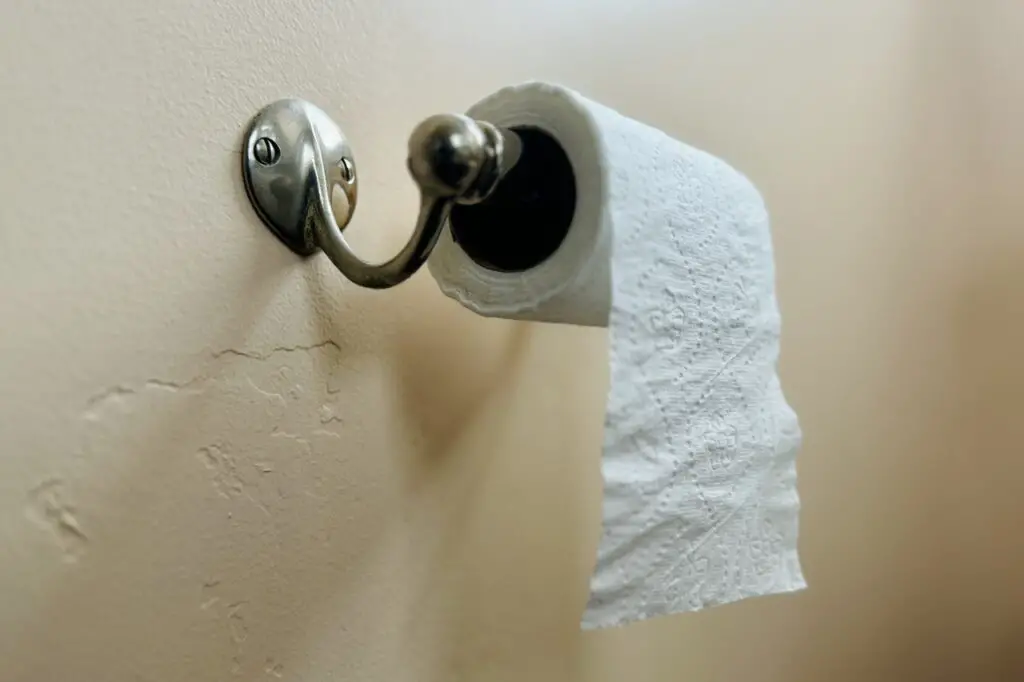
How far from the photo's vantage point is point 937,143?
94 cm

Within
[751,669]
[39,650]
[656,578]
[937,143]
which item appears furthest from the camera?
[937,143]

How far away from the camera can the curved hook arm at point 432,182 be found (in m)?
0.31

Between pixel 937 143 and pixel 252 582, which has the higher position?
pixel 937 143

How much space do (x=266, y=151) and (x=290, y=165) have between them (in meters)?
0.01

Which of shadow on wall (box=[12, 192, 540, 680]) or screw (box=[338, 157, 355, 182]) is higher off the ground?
screw (box=[338, 157, 355, 182])

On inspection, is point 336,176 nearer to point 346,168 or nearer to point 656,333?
point 346,168

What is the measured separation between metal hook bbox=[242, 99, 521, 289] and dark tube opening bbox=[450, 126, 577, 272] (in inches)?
0.6

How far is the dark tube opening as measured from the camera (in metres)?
0.39

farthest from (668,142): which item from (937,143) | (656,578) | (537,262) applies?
(937,143)

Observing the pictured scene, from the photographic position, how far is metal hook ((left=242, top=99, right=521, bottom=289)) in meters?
0.32

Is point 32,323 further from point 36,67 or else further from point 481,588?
point 481,588

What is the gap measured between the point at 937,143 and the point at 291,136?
827 millimetres

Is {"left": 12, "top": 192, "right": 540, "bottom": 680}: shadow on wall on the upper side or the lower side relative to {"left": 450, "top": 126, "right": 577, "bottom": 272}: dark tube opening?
lower

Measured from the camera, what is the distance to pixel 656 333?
1.24 ft
